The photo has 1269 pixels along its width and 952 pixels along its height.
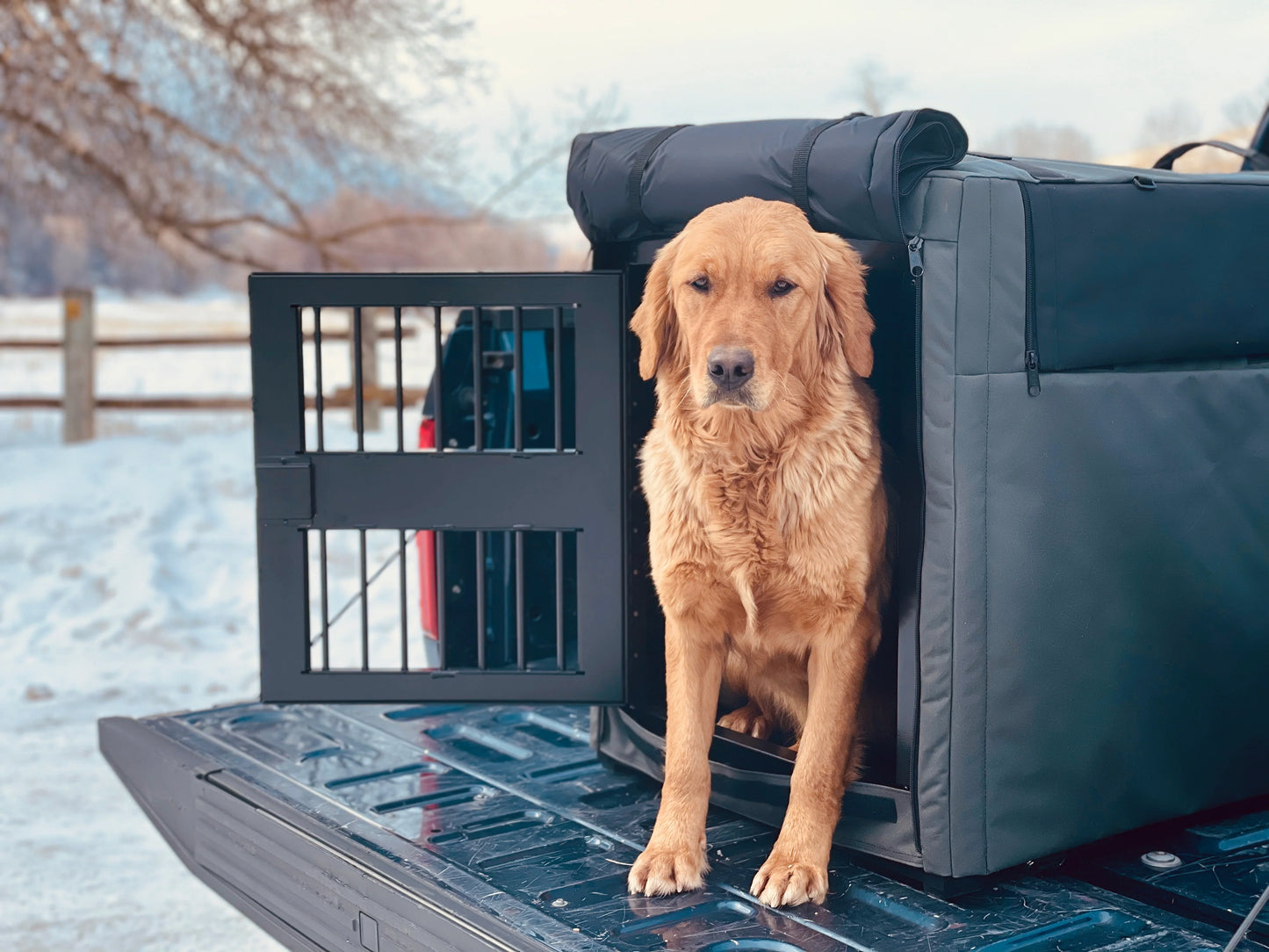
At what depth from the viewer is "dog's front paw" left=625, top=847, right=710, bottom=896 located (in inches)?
86.2

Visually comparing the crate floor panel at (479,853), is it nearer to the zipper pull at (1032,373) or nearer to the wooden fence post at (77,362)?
the zipper pull at (1032,373)

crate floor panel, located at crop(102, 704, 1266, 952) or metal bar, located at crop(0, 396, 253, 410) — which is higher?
metal bar, located at crop(0, 396, 253, 410)

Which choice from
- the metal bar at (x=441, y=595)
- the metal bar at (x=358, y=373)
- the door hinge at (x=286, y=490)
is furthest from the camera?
the metal bar at (x=441, y=595)

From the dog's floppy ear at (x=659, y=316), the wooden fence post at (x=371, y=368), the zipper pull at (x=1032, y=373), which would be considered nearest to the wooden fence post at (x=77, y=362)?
the wooden fence post at (x=371, y=368)

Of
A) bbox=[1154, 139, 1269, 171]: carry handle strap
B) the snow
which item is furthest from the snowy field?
bbox=[1154, 139, 1269, 171]: carry handle strap

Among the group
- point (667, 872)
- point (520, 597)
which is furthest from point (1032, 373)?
point (520, 597)

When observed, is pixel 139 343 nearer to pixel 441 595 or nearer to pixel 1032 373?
pixel 441 595

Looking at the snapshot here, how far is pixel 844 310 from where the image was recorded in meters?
2.26

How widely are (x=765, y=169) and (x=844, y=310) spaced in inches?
11.9

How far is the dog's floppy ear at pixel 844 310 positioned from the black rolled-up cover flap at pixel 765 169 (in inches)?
1.9

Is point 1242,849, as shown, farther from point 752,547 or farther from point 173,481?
point 173,481

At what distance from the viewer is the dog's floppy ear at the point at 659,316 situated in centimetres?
239

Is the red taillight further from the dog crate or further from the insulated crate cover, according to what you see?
the insulated crate cover

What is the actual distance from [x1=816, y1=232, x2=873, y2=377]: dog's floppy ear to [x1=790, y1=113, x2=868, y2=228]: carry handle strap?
0.22 feet
